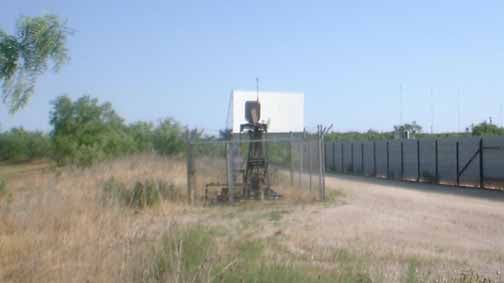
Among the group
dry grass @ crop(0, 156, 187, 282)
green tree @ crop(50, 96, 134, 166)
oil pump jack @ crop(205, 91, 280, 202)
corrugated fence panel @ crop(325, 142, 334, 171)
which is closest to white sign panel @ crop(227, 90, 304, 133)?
corrugated fence panel @ crop(325, 142, 334, 171)

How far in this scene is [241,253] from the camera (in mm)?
6590

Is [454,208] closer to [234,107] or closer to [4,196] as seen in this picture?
[4,196]

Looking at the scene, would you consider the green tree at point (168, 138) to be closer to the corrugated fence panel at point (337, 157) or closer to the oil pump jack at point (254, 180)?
the corrugated fence panel at point (337, 157)

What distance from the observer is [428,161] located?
26281mm

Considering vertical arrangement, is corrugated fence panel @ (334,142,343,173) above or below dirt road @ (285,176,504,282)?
above

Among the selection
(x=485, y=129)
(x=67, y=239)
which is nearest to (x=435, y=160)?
(x=485, y=129)

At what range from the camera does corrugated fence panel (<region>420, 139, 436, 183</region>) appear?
25.9 meters

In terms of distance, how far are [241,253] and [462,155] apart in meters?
19.3

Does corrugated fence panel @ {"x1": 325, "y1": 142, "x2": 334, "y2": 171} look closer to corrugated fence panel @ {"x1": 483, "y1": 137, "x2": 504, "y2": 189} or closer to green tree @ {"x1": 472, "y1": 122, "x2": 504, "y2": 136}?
green tree @ {"x1": 472, "y1": 122, "x2": 504, "y2": 136}

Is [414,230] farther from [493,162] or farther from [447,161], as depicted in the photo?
[447,161]

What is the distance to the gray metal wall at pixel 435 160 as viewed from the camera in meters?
22.1

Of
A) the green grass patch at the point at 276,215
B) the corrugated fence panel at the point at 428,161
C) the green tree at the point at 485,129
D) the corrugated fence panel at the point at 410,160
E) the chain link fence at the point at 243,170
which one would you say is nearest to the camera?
the green grass patch at the point at 276,215

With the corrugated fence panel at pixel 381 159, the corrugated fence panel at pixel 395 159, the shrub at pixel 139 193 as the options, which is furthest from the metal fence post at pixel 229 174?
the corrugated fence panel at pixel 381 159

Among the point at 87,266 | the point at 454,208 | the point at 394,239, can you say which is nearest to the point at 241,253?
the point at 87,266
